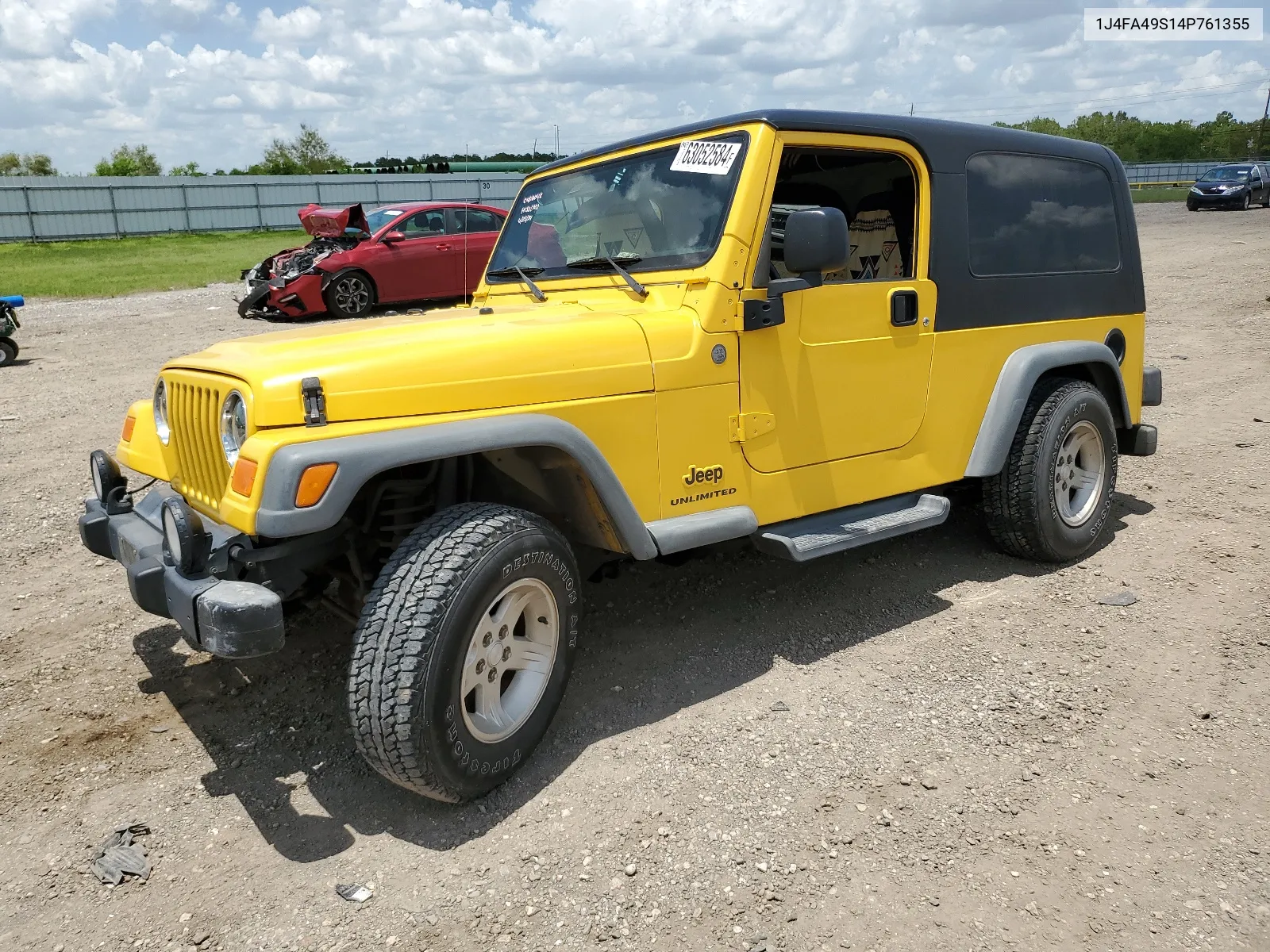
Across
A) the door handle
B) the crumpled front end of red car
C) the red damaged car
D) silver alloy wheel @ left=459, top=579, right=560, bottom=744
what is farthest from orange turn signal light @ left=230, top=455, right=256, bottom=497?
the crumpled front end of red car

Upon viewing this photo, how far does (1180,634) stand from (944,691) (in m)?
1.22

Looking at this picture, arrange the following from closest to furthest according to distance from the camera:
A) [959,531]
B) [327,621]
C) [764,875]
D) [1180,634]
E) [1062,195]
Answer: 1. [764,875]
2. [1180,634]
3. [327,621]
4. [1062,195]
5. [959,531]

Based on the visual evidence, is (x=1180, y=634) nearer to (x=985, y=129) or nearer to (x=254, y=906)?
(x=985, y=129)

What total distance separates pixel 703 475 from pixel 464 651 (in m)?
1.12

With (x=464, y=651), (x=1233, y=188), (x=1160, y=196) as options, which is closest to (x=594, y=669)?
(x=464, y=651)

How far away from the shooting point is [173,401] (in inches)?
126

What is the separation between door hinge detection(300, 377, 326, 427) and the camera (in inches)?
103

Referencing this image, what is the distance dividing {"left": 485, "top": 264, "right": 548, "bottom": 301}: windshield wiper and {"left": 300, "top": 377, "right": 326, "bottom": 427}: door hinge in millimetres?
1519

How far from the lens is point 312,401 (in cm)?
262

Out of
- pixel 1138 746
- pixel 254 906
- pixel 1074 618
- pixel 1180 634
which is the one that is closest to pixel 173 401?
pixel 254 906

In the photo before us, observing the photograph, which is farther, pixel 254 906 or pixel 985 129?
pixel 985 129

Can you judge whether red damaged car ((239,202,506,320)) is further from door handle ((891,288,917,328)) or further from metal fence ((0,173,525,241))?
metal fence ((0,173,525,241))

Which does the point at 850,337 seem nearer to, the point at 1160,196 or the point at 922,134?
the point at 922,134

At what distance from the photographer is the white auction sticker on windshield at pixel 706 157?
3508 millimetres
